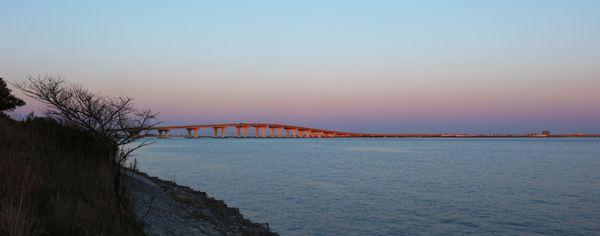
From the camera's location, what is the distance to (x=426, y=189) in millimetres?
34875

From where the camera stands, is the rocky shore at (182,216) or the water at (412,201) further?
the water at (412,201)

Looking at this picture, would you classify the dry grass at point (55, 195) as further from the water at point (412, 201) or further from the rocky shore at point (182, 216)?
the water at point (412, 201)

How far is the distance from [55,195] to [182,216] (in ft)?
23.8

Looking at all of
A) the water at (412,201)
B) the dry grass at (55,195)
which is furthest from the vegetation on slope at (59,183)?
the water at (412,201)

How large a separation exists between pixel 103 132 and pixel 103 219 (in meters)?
9.64

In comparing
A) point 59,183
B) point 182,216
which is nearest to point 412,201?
point 182,216

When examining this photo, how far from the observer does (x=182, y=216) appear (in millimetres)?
16641

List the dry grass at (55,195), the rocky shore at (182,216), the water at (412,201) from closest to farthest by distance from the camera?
the dry grass at (55,195)
the rocky shore at (182,216)
the water at (412,201)

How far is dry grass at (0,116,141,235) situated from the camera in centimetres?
789

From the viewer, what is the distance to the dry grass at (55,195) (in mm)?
7891

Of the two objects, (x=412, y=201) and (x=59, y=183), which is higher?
(x=59, y=183)

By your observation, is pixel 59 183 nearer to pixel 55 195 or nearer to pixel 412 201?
pixel 55 195

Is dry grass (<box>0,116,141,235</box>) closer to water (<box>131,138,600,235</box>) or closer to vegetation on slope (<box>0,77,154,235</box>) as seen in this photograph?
vegetation on slope (<box>0,77,154,235</box>)

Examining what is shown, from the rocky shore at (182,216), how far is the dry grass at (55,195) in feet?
4.69
